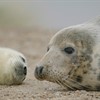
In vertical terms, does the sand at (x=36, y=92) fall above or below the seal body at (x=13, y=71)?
below

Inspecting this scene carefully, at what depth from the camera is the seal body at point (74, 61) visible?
6.18 meters

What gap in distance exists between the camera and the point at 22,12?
1773 cm

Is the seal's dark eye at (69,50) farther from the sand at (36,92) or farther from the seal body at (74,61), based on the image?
the sand at (36,92)

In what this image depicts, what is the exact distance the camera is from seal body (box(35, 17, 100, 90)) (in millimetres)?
6180

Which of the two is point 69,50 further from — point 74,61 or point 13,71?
point 13,71

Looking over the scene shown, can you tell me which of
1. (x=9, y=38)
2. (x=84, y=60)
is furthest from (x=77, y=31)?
(x=9, y=38)

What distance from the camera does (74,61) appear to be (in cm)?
627

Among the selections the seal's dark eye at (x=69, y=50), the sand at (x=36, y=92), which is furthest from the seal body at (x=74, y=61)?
the sand at (x=36, y=92)

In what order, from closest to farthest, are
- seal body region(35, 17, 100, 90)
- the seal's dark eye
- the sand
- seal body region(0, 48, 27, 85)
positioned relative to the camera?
the sand, seal body region(35, 17, 100, 90), the seal's dark eye, seal body region(0, 48, 27, 85)

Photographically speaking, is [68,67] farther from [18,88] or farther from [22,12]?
[22,12]

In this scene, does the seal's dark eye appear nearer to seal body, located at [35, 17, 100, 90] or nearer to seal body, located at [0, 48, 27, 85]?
seal body, located at [35, 17, 100, 90]

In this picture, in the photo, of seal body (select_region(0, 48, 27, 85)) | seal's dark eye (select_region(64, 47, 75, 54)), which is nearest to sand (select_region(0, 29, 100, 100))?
seal body (select_region(0, 48, 27, 85))

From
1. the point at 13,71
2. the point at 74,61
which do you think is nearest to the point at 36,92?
the point at 74,61

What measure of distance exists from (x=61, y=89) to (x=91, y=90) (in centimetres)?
58
